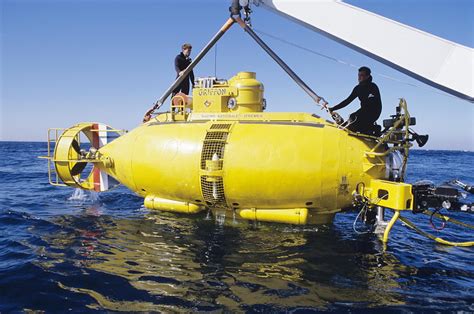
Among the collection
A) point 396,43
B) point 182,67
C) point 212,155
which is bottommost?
point 212,155

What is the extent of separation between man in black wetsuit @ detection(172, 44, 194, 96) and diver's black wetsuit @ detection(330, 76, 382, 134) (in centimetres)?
453

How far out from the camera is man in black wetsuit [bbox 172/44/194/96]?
980 centimetres

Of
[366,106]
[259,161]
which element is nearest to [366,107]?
[366,106]

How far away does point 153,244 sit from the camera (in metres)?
7.11

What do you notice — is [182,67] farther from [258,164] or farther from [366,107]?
[366,107]

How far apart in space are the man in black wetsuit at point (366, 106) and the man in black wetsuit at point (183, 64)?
14.8ft

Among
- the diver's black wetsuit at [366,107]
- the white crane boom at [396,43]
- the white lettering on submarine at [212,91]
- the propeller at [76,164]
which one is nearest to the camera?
the white crane boom at [396,43]

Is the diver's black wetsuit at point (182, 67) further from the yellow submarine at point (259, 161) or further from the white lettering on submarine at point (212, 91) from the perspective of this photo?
the white lettering on submarine at point (212, 91)

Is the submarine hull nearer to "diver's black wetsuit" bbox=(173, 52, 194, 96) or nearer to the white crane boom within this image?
the white crane boom

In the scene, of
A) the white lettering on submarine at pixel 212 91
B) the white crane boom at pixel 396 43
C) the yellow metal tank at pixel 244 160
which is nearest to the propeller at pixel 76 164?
the yellow metal tank at pixel 244 160

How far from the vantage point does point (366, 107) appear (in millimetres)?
Result: 7293

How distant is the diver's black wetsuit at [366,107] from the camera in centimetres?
725

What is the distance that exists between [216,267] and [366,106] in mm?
4314

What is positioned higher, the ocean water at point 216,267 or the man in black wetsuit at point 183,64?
the man in black wetsuit at point 183,64
